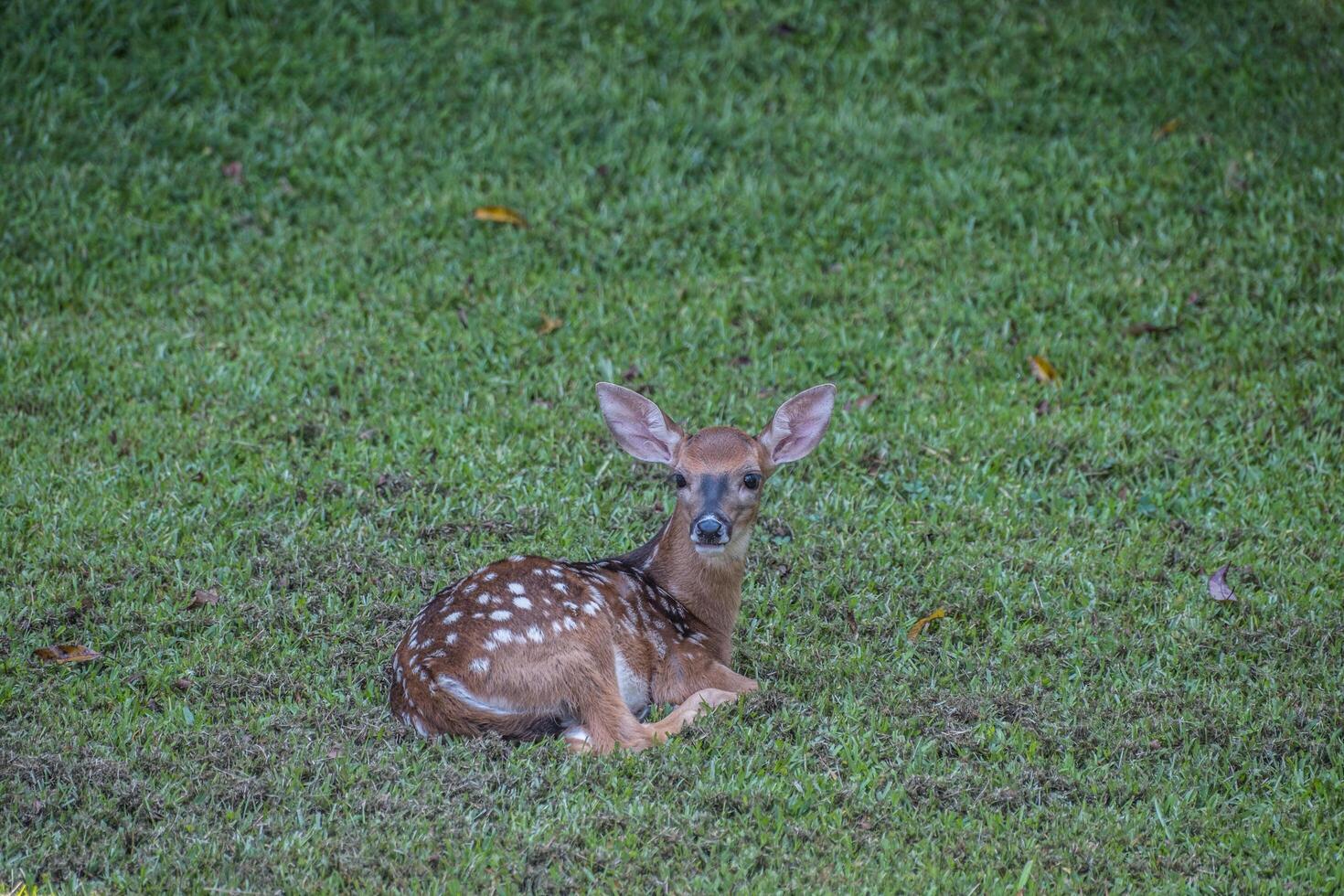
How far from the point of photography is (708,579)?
18.6 ft

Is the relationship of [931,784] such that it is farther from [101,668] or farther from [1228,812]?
[101,668]

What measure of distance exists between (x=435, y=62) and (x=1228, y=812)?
307 inches

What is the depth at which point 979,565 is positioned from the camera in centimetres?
646

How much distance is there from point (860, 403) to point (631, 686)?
3075 millimetres

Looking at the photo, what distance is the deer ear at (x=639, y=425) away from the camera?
18.7ft

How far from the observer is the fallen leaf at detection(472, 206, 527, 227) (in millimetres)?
9352

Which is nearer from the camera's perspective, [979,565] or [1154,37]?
[979,565]

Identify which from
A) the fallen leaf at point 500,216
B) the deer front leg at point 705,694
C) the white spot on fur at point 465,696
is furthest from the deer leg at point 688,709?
the fallen leaf at point 500,216

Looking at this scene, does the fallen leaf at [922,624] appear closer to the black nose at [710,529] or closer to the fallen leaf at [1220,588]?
the black nose at [710,529]

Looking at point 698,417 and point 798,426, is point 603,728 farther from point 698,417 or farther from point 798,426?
point 698,417

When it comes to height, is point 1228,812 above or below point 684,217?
above

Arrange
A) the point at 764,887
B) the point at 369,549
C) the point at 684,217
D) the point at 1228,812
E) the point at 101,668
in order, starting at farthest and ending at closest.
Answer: the point at 684,217 < the point at 369,549 < the point at 101,668 < the point at 1228,812 < the point at 764,887

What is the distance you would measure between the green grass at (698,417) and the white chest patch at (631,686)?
1.33 feet

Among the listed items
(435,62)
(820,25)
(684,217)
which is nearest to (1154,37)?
(820,25)
